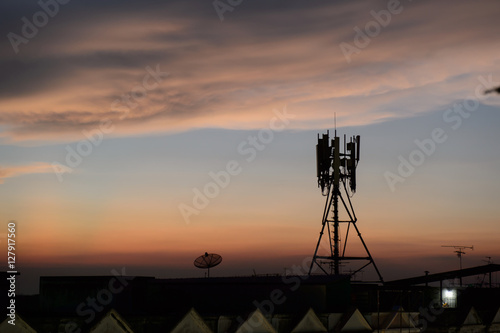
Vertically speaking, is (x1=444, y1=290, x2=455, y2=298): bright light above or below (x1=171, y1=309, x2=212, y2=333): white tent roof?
above

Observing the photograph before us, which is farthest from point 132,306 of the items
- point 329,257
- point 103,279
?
point 329,257

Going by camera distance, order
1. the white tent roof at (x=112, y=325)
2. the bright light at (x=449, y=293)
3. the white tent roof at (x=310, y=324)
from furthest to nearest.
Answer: the bright light at (x=449, y=293) → the white tent roof at (x=310, y=324) → the white tent roof at (x=112, y=325)

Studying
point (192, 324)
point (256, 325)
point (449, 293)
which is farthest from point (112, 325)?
point (449, 293)

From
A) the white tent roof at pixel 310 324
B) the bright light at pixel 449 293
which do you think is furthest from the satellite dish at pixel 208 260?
the bright light at pixel 449 293

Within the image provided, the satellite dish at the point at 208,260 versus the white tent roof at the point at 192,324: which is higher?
the satellite dish at the point at 208,260

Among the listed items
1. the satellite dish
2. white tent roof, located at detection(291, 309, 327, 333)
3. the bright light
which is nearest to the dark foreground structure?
white tent roof, located at detection(291, 309, 327, 333)

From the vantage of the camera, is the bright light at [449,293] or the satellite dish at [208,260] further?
the bright light at [449,293]

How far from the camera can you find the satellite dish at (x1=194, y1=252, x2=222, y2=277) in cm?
6275

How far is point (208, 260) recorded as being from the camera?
206 feet

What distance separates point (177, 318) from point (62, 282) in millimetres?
12959

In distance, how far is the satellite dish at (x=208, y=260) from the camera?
206 feet

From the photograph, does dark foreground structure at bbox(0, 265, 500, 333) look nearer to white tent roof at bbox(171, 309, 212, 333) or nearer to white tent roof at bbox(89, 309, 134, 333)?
white tent roof at bbox(171, 309, 212, 333)

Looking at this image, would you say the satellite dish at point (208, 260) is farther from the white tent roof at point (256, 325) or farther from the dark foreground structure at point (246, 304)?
the white tent roof at point (256, 325)

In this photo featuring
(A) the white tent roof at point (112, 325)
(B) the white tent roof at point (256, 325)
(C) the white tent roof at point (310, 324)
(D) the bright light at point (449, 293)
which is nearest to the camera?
(A) the white tent roof at point (112, 325)
